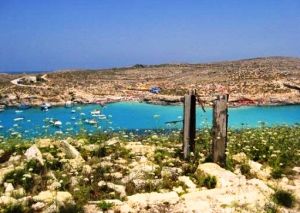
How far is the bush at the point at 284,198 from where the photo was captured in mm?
8720

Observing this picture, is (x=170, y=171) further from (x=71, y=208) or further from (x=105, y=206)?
A: (x=71, y=208)

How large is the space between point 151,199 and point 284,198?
2648mm

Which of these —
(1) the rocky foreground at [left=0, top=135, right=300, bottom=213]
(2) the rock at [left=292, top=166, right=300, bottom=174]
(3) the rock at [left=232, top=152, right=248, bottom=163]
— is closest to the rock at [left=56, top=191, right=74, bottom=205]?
(1) the rocky foreground at [left=0, top=135, right=300, bottom=213]

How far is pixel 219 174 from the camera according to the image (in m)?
10.2

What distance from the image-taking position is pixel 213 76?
9231 cm

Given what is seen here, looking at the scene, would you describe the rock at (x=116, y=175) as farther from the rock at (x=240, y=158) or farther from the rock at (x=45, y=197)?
the rock at (x=240, y=158)

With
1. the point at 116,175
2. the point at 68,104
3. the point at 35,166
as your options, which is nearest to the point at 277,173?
the point at 116,175

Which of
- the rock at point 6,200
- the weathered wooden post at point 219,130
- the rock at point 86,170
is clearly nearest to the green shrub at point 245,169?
the weathered wooden post at point 219,130

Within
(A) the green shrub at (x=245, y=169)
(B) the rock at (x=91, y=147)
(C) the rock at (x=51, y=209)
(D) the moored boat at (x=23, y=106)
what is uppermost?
(B) the rock at (x=91, y=147)

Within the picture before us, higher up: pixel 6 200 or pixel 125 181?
pixel 6 200

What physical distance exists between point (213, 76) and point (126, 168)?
83.1 m

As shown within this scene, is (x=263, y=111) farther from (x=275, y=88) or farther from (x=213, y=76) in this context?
(x=213, y=76)

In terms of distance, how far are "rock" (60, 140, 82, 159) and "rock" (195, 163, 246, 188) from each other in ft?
10.2

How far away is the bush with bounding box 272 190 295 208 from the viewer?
8.72m
